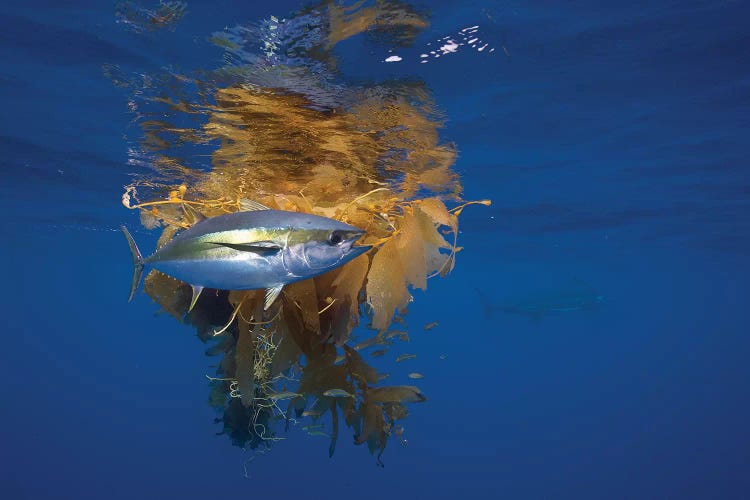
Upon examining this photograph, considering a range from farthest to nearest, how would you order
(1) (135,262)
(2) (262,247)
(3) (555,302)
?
(3) (555,302), (1) (135,262), (2) (262,247)

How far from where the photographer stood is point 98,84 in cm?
785

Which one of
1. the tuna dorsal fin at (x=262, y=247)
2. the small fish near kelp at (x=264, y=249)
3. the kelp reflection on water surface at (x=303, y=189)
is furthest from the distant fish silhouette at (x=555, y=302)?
the tuna dorsal fin at (x=262, y=247)

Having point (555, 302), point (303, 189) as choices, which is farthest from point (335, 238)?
point (555, 302)

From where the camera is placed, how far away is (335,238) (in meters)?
1.92

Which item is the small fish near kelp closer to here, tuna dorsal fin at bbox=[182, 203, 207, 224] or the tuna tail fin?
tuna dorsal fin at bbox=[182, 203, 207, 224]

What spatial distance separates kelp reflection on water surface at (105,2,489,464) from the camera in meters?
3.21

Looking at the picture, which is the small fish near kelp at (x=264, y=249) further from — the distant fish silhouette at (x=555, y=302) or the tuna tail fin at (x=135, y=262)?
the distant fish silhouette at (x=555, y=302)

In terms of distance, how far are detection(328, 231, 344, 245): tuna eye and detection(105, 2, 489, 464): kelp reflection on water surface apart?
442mm

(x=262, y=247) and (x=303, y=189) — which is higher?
(x=303, y=189)

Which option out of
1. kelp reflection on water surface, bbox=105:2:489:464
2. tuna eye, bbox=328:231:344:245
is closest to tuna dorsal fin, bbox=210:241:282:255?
tuna eye, bbox=328:231:344:245

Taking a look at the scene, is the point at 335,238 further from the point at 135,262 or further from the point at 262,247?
the point at 135,262

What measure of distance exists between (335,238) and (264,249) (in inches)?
12.3

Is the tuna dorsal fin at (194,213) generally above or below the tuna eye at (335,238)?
above

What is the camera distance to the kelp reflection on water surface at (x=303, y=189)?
3.21 metres
